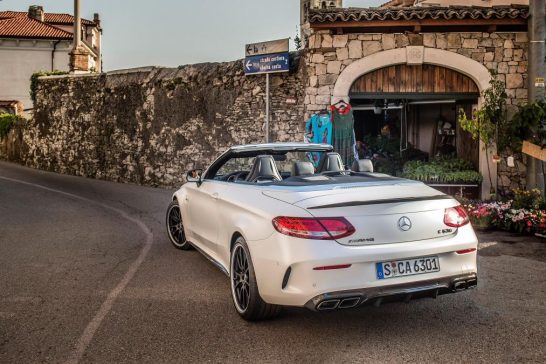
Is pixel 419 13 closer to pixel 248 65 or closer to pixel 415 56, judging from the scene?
pixel 415 56

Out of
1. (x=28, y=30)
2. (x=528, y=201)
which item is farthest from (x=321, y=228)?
(x=28, y=30)

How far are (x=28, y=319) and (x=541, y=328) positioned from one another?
13.0 feet

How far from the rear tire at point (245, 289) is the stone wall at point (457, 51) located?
28.8 feet

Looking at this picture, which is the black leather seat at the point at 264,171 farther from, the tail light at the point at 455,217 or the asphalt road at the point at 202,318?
the tail light at the point at 455,217

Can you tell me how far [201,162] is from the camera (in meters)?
15.2

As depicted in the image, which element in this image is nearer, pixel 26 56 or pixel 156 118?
pixel 156 118

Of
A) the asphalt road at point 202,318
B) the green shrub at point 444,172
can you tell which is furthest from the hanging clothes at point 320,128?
the asphalt road at point 202,318

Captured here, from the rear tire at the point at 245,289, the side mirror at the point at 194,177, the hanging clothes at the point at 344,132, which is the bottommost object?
the rear tire at the point at 245,289

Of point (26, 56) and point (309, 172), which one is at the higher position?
point (26, 56)

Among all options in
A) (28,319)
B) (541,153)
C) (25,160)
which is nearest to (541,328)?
(28,319)

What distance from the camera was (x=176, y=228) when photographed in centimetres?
718

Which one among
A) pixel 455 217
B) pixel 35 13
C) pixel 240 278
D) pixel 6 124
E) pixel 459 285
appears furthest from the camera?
pixel 35 13

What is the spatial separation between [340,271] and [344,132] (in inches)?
368

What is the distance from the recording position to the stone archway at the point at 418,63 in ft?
40.5
